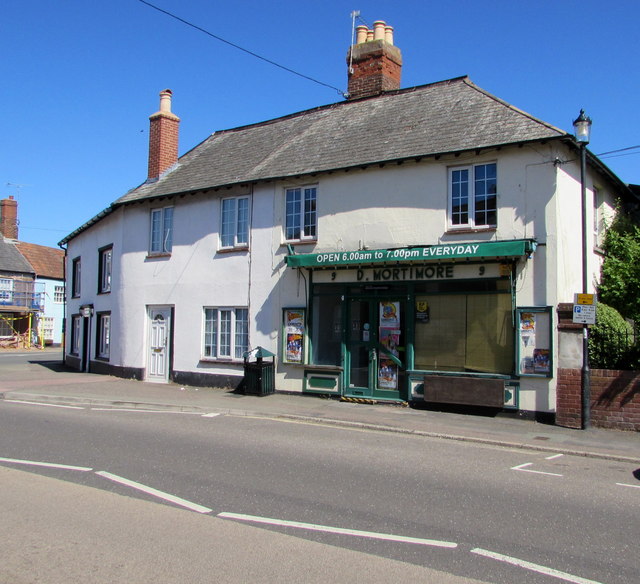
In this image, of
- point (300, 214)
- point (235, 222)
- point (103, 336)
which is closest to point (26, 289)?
point (103, 336)

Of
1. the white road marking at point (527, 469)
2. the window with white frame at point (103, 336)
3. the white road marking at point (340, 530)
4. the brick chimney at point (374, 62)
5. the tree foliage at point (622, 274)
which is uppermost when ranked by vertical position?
the brick chimney at point (374, 62)

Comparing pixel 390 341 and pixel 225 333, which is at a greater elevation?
pixel 225 333

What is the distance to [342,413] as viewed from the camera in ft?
43.4

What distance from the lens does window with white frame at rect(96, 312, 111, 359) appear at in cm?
2277

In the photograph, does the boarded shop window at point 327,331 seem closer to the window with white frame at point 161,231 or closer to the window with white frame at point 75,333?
the window with white frame at point 161,231

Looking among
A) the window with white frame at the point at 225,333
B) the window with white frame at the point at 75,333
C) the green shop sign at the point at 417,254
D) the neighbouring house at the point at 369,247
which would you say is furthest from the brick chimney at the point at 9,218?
the green shop sign at the point at 417,254

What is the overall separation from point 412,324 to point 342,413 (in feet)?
8.80

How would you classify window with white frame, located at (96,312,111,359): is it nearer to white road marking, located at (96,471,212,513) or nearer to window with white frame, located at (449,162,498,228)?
window with white frame, located at (449,162,498,228)

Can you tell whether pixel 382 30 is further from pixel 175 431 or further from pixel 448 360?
pixel 175 431

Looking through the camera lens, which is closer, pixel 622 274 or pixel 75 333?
pixel 622 274

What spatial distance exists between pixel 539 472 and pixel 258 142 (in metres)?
14.2

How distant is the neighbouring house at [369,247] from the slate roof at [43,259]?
1287 inches

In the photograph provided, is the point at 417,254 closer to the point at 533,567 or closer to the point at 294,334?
the point at 294,334

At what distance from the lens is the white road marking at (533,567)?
4551mm
